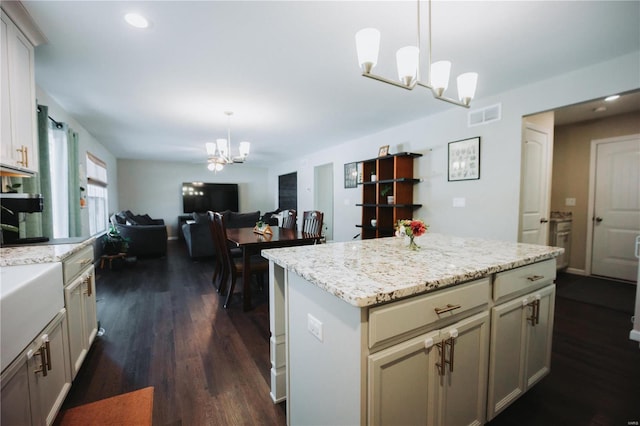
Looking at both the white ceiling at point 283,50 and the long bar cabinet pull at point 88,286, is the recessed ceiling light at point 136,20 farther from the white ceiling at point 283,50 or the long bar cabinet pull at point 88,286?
the long bar cabinet pull at point 88,286

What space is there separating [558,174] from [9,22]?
6.61m

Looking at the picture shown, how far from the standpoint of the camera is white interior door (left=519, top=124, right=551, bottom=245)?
3160mm

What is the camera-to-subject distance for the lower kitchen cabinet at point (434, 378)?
937mm

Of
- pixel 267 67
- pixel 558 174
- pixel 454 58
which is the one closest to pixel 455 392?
pixel 454 58

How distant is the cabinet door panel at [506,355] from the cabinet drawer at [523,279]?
6 cm

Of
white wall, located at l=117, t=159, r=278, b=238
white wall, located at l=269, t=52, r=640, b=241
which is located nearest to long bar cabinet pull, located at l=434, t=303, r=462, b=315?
white wall, located at l=269, t=52, r=640, b=241

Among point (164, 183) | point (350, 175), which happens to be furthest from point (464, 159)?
point (164, 183)

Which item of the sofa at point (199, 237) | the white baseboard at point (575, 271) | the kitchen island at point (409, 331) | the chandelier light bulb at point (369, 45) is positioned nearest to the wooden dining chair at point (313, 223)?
the kitchen island at point (409, 331)

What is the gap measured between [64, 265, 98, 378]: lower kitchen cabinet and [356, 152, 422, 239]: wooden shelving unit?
3.51m

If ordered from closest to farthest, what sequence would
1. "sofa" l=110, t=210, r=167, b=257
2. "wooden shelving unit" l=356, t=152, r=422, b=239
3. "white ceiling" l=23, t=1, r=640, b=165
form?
1. "white ceiling" l=23, t=1, r=640, b=165
2. "wooden shelving unit" l=356, t=152, r=422, b=239
3. "sofa" l=110, t=210, r=167, b=257

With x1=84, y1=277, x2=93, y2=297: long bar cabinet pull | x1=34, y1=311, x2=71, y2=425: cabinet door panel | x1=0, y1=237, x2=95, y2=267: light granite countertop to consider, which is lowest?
x1=34, y1=311, x2=71, y2=425: cabinet door panel

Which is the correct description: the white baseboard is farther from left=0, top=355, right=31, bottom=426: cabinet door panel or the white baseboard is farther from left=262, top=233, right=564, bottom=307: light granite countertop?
left=0, top=355, right=31, bottom=426: cabinet door panel

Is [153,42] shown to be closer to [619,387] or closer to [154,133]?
[154,133]

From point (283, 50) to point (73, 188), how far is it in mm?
3210
